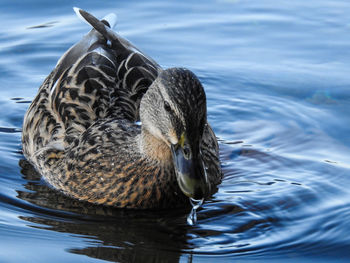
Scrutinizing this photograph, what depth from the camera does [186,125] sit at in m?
5.21

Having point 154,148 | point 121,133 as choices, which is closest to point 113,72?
point 121,133

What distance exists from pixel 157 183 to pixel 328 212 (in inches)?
55.6

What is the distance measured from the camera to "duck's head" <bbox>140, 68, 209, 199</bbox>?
5238 millimetres

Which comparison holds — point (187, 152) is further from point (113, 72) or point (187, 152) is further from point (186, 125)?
point (113, 72)

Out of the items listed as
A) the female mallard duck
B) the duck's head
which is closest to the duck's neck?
the female mallard duck

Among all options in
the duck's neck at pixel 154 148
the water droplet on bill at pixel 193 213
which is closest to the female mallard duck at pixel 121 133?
the duck's neck at pixel 154 148

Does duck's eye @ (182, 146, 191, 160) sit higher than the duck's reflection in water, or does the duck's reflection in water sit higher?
duck's eye @ (182, 146, 191, 160)

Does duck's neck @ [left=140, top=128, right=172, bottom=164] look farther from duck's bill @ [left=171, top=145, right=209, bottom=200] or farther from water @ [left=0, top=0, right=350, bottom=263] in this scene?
duck's bill @ [left=171, top=145, right=209, bottom=200]

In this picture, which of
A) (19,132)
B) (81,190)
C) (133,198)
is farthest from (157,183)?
(19,132)

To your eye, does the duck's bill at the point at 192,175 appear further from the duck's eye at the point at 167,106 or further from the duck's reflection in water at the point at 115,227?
the duck's reflection in water at the point at 115,227

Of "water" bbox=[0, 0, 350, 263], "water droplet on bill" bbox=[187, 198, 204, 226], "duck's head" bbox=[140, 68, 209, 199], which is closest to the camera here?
"duck's head" bbox=[140, 68, 209, 199]

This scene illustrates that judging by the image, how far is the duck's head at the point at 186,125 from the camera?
17.2ft

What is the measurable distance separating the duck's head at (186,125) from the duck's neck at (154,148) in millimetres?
390

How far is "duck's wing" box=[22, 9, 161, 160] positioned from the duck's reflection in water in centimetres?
66
